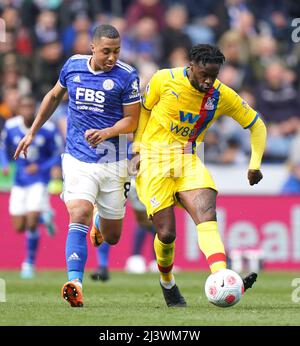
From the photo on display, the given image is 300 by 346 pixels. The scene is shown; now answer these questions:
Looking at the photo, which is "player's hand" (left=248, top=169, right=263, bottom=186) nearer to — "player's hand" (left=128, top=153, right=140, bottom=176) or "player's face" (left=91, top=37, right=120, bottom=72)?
"player's hand" (left=128, top=153, right=140, bottom=176)

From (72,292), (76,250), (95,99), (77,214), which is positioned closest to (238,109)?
(95,99)

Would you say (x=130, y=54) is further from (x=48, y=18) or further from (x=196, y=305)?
(x=196, y=305)

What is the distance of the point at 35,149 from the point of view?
15.5m

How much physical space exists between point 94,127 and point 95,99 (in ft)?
0.83

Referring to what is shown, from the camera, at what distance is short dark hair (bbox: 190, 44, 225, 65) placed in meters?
8.70

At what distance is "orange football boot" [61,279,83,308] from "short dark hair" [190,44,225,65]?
7.06 ft

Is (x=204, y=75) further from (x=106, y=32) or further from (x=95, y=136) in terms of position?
(x=95, y=136)

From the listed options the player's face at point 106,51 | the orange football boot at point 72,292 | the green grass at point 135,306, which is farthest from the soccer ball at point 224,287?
the player's face at point 106,51

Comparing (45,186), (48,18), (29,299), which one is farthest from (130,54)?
(29,299)

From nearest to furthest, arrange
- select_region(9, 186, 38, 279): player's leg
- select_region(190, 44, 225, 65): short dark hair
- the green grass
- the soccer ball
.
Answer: the green grass → the soccer ball → select_region(190, 44, 225, 65): short dark hair → select_region(9, 186, 38, 279): player's leg

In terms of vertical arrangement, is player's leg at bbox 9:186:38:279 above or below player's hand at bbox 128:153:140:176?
below

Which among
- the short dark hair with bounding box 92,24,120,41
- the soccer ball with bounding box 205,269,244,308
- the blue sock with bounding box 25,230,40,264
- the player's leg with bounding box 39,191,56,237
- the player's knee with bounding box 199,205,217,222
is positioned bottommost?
the blue sock with bounding box 25,230,40,264

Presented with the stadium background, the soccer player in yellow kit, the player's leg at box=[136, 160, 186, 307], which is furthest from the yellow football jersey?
the stadium background

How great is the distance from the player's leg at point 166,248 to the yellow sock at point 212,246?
0.36 meters
